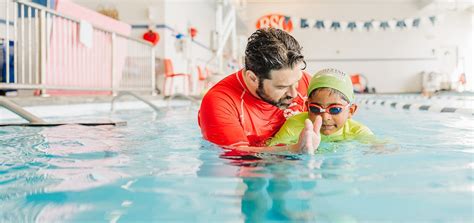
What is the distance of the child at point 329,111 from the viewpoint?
2.41m

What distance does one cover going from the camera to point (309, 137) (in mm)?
1913

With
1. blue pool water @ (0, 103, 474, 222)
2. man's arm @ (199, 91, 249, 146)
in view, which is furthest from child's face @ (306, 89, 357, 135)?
man's arm @ (199, 91, 249, 146)

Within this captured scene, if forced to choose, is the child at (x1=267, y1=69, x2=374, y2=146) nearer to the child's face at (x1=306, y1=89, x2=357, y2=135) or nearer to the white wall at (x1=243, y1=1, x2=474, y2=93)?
the child's face at (x1=306, y1=89, x2=357, y2=135)

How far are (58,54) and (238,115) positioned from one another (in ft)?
14.1

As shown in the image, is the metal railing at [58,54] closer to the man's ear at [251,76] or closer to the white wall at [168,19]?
the white wall at [168,19]

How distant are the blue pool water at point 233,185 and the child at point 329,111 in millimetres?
122

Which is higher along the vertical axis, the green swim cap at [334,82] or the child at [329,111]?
the green swim cap at [334,82]

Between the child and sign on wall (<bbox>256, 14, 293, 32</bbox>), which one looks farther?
sign on wall (<bbox>256, 14, 293, 32</bbox>)

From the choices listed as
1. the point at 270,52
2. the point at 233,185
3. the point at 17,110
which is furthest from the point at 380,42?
the point at 233,185

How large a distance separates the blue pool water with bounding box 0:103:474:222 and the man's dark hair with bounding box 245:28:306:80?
431mm

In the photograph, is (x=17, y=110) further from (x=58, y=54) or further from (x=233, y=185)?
(x=58, y=54)

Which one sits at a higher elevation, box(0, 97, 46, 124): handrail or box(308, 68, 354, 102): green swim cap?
box(308, 68, 354, 102): green swim cap

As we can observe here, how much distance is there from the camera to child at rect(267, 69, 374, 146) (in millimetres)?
2410

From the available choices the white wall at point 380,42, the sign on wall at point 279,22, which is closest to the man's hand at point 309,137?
the sign on wall at point 279,22
